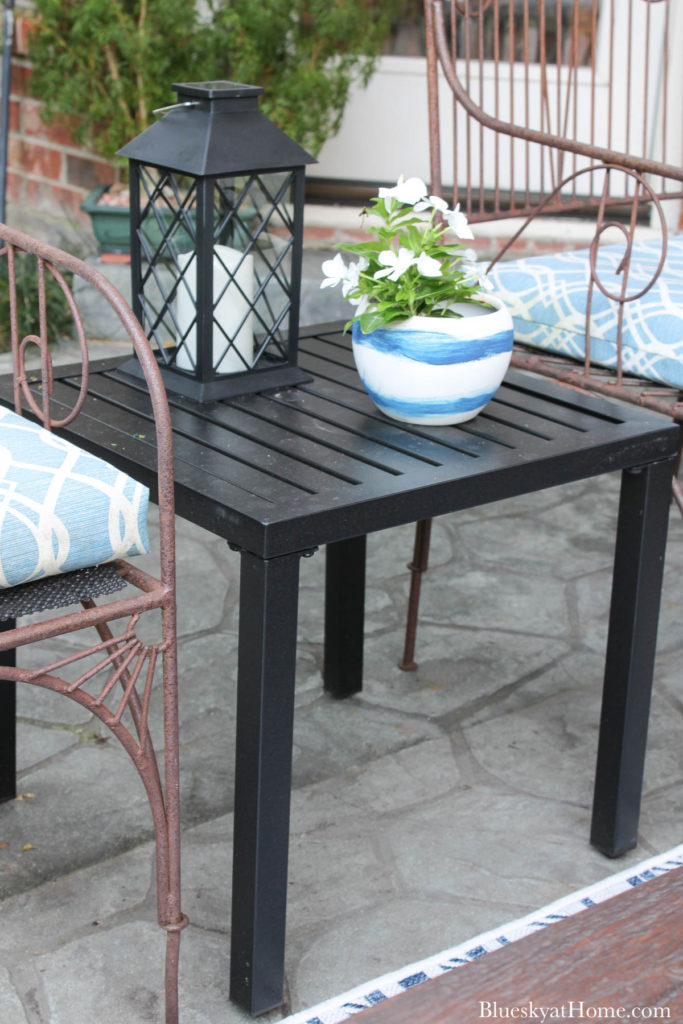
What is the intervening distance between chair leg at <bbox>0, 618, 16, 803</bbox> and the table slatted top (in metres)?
0.38

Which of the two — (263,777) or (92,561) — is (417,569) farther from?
(92,561)

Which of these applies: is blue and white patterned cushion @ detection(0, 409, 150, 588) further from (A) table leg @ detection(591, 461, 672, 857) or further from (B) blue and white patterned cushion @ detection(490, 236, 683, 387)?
(B) blue and white patterned cushion @ detection(490, 236, 683, 387)

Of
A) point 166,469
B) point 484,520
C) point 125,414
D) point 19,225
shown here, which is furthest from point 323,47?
point 166,469

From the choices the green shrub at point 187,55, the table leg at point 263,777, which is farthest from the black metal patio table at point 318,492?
the green shrub at point 187,55

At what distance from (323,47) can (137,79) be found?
1.72ft

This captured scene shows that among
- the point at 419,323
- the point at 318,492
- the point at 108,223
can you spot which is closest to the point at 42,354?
the point at 318,492

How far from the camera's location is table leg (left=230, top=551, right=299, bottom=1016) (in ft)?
4.00

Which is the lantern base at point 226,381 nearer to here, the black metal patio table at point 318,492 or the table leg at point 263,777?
the black metal patio table at point 318,492

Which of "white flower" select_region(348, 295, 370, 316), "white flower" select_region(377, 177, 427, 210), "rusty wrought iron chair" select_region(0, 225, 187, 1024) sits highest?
"white flower" select_region(377, 177, 427, 210)

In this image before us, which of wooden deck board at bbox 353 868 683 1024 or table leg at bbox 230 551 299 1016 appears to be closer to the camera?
wooden deck board at bbox 353 868 683 1024

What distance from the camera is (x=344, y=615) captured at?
1.96m

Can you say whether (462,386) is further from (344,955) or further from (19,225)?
(19,225)

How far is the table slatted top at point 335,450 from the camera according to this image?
4.03 feet

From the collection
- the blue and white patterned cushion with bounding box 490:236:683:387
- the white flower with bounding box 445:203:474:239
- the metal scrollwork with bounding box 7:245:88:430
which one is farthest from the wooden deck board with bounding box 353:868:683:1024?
the blue and white patterned cushion with bounding box 490:236:683:387
